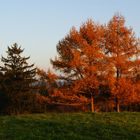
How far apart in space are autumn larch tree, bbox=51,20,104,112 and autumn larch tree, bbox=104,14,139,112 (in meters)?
0.82

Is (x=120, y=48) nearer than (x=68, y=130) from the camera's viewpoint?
No

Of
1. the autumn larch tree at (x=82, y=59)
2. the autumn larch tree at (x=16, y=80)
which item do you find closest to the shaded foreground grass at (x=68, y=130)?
the autumn larch tree at (x=82, y=59)

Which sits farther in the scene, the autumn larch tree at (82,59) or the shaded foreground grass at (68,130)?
the autumn larch tree at (82,59)

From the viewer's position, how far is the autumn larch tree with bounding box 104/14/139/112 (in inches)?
1345

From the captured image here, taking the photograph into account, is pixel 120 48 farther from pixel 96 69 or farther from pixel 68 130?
pixel 68 130

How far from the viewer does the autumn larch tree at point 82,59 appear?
33344mm

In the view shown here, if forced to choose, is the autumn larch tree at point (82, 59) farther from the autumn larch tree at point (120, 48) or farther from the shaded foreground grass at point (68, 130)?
the shaded foreground grass at point (68, 130)

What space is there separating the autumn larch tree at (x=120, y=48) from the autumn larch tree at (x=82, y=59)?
0.82 metres

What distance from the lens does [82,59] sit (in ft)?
111

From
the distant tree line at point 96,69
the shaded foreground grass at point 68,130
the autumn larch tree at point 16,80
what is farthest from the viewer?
the autumn larch tree at point 16,80

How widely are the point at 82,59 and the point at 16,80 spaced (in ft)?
58.6

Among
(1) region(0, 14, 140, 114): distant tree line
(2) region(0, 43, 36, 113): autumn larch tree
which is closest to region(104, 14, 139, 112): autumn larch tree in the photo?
(1) region(0, 14, 140, 114): distant tree line

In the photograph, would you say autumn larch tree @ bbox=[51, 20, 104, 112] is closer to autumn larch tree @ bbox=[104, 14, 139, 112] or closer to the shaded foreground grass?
autumn larch tree @ bbox=[104, 14, 139, 112]


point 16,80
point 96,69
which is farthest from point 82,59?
point 16,80
